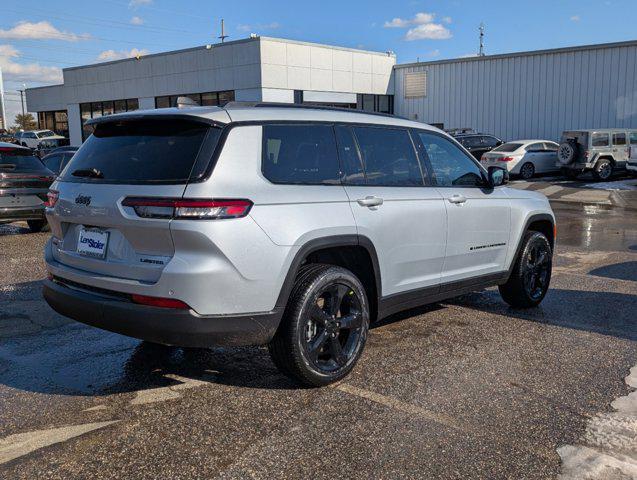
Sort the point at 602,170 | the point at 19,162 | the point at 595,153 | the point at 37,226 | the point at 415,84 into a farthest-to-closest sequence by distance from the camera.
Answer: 1. the point at 415,84
2. the point at 602,170
3. the point at 595,153
4. the point at 37,226
5. the point at 19,162

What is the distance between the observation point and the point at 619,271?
316 inches

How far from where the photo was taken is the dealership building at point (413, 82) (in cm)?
2848

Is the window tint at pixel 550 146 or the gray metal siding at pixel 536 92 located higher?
the gray metal siding at pixel 536 92

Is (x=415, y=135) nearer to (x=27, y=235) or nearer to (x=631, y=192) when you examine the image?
(x=27, y=235)

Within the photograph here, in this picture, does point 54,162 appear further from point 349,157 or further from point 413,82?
point 413,82

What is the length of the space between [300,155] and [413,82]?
32988 millimetres

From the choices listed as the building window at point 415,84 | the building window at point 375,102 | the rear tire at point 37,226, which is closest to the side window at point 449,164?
the rear tire at point 37,226

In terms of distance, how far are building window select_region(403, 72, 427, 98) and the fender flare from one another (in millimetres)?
32099

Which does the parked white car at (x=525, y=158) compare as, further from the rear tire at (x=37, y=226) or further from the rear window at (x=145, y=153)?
the rear window at (x=145, y=153)

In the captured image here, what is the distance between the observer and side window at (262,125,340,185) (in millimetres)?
3793

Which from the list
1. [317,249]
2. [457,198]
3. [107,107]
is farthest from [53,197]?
[107,107]

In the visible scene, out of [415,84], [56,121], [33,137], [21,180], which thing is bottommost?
[21,180]

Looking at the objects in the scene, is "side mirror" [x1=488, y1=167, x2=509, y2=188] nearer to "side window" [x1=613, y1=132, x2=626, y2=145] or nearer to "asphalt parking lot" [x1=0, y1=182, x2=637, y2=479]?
"asphalt parking lot" [x1=0, y1=182, x2=637, y2=479]

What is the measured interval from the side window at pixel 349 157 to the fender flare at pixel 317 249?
42 centimetres
